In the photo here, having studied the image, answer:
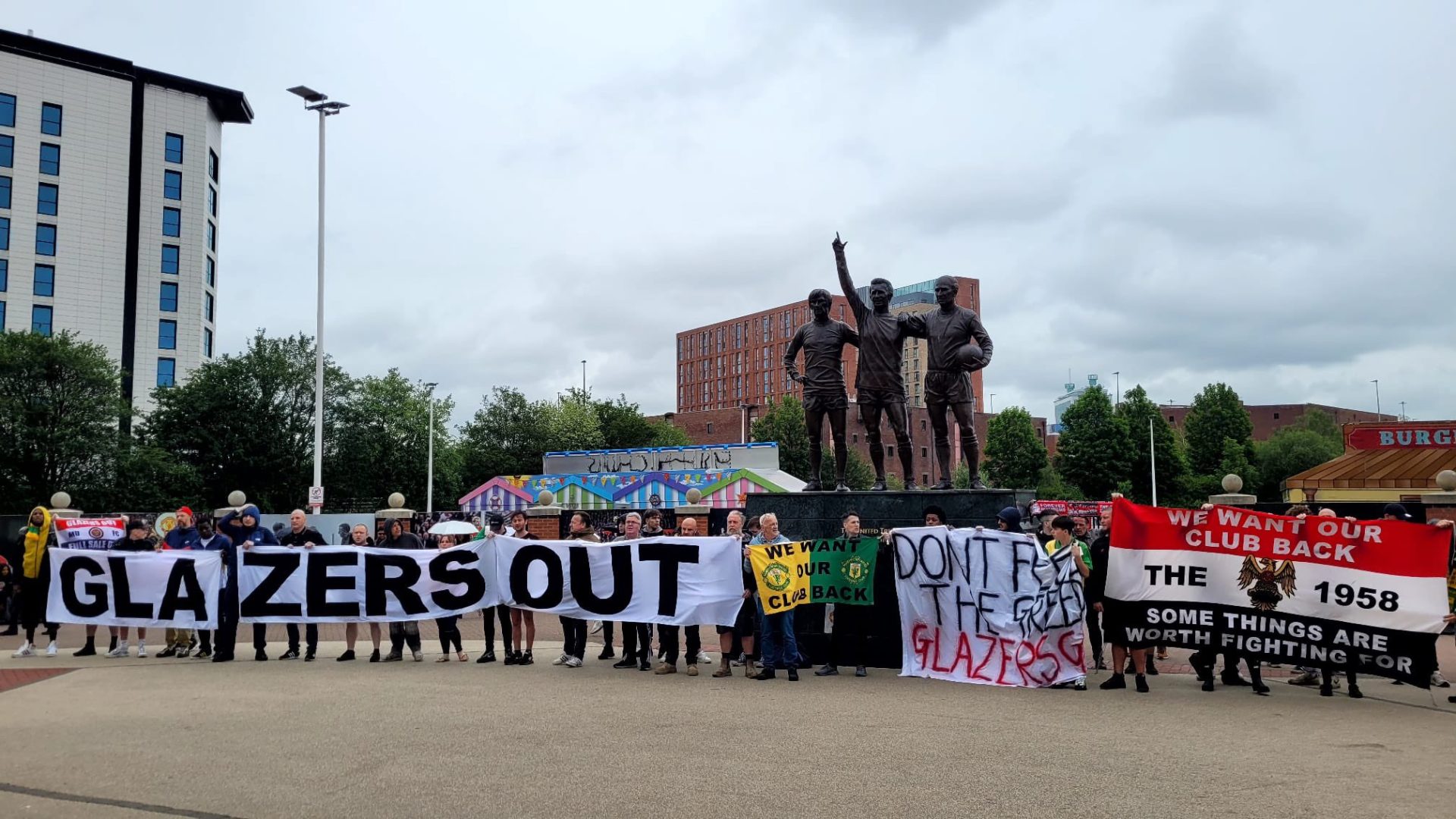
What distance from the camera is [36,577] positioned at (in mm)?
13750

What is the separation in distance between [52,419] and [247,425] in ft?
27.0

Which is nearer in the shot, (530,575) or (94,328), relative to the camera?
(530,575)

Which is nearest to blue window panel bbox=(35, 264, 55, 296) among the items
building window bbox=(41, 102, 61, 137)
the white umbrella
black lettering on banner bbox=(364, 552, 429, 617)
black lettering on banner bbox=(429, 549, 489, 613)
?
building window bbox=(41, 102, 61, 137)

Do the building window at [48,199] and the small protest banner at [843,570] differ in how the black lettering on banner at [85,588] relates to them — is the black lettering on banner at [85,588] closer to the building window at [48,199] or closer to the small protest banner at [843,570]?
the small protest banner at [843,570]

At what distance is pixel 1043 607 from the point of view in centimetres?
1082

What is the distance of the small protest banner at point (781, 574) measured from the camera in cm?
1140

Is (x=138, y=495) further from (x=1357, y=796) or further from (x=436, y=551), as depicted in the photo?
(x=1357, y=796)

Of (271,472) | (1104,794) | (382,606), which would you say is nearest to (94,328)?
Result: (271,472)

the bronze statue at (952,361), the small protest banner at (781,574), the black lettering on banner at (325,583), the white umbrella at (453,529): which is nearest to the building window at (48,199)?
the white umbrella at (453,529)

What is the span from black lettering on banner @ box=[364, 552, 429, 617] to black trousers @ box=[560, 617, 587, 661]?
79.2 inches

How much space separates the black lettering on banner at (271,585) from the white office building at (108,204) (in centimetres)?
5764

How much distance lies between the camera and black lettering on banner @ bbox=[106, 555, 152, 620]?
44.1 ft

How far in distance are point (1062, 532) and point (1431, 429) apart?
29.9m

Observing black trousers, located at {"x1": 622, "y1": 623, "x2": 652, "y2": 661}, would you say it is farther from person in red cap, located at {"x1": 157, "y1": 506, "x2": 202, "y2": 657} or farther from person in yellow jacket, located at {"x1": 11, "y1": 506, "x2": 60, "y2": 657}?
person in yellow jacket, located at {"x1": 11, "y1": 506, "x2": 60, "y2": 657}
